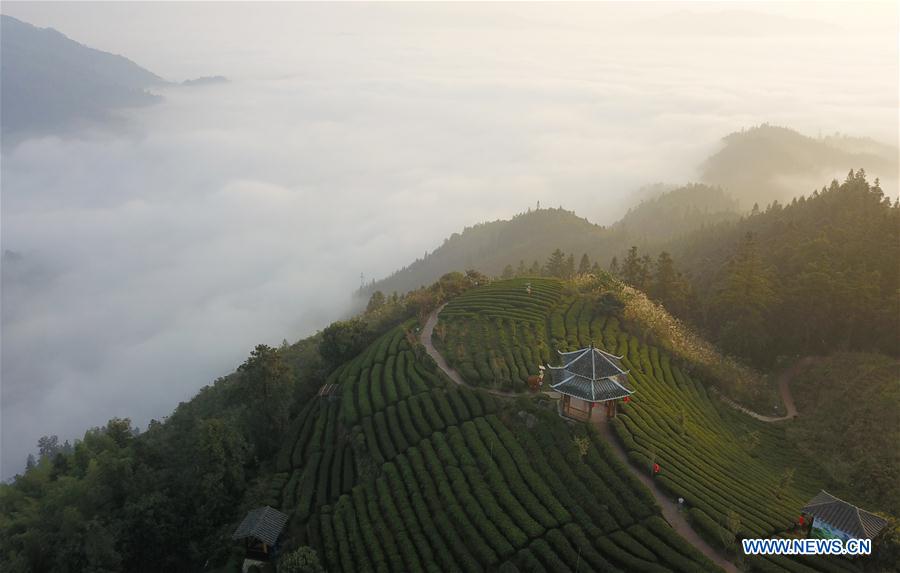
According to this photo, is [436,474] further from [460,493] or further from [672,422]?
[672,422]

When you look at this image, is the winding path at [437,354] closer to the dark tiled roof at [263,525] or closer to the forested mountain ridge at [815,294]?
the dark tiled roof at [263,525]

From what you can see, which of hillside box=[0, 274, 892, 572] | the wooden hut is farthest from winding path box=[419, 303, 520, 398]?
the wooden hut

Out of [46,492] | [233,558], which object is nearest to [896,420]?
[233,558]

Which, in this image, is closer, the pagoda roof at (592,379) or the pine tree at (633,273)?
the pagoda roof at (592,379)

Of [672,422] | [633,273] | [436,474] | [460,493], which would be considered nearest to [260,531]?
[436,474]

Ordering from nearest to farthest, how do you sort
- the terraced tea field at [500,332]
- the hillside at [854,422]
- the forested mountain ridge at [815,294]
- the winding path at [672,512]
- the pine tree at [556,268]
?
the winding path at [672,512] < the hillside at [854,422] < the terraced tea field at [500,332] < the forested mountain ridge at [815,294] < the pine tree at [556,268]

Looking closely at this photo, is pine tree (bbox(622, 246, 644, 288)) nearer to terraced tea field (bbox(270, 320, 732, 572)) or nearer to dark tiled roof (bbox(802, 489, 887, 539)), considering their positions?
terraced tea field (bbox(270, 320, 732, 572))

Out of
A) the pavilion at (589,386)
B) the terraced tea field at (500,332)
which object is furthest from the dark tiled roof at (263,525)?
the pavilion at (589,386)

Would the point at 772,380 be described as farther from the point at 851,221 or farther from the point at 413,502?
the point at 413,502
